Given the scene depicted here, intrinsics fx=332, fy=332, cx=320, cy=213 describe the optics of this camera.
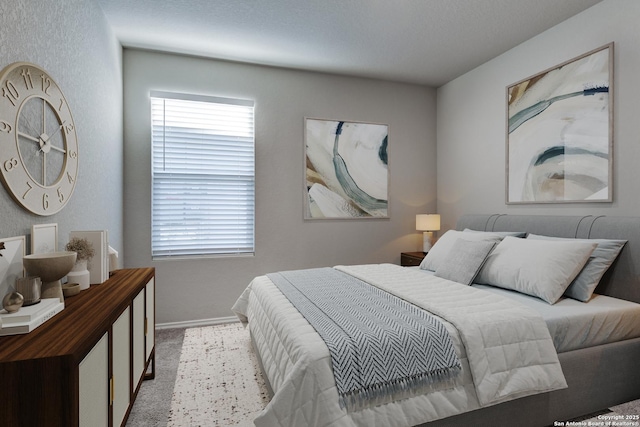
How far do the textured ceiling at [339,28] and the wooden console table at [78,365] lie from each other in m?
2.20

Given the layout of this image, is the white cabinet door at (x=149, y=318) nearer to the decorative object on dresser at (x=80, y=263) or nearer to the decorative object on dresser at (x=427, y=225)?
the decorative object on dresser at (x=80, y=263)

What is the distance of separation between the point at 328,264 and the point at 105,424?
283cm

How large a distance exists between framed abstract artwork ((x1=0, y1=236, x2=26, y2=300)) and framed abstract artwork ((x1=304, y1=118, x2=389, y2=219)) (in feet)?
8.71

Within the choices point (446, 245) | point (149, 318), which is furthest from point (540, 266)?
point (149, 318)

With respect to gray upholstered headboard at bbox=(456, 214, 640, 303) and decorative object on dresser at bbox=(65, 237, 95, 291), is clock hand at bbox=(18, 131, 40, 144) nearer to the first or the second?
decorative object on dresser at bbox=(65, 237, 95, 291)

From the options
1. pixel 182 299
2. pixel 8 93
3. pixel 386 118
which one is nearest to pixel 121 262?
pixel 182 299

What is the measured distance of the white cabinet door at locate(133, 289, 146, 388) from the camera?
1.84 meters

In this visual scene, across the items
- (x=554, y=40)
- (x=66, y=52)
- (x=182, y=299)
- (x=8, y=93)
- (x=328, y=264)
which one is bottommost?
(x=182, y=299)

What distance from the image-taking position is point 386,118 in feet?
13.8

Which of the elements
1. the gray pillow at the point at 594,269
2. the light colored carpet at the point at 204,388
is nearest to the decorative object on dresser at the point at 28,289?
the light colored carpet at the point at 204,388

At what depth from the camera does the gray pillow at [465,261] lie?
2.55m

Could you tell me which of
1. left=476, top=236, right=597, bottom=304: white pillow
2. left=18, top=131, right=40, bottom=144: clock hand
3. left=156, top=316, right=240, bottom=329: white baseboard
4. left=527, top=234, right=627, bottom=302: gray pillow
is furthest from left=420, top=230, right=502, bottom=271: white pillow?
left=18, top=131, right=40, bottom=144: clock hand

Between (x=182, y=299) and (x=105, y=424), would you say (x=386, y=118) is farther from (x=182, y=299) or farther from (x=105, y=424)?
(x=105, y=424)

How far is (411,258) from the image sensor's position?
12.8 feet
